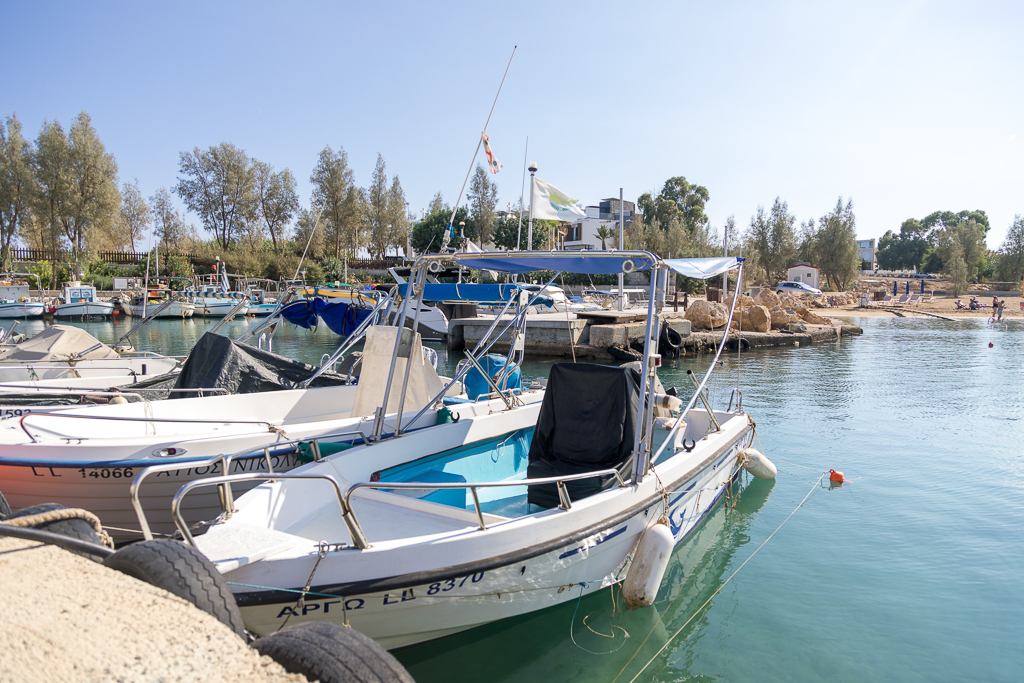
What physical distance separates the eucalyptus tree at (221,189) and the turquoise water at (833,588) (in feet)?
193

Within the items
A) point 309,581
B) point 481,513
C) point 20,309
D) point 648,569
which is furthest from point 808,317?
point 20,309

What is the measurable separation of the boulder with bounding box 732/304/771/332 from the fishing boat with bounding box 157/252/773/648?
26192mm

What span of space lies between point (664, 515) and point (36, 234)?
64576 mm

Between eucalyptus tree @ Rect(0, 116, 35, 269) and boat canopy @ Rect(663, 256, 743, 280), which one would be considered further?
eucalyptus tree @ Rect(0, 116, 35, 269)

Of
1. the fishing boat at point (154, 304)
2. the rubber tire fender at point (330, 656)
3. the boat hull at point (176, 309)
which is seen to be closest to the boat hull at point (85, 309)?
the boat hull at point (176, 309)

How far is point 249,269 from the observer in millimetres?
54969

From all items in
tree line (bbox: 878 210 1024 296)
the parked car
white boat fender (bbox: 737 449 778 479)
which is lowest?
white boat fender (bbox: 737 449 778 479)

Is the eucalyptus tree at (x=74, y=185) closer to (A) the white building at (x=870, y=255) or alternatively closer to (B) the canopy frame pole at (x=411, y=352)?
(B) the canopy frame pole at (x=411, y=352)

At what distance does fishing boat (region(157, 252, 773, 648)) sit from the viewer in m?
3.75

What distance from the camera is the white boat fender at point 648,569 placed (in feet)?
16.2

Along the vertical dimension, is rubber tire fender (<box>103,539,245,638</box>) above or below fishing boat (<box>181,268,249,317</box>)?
below

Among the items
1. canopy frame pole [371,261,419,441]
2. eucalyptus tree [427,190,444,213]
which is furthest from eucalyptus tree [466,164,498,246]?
canopy frame pole [371,261,419,441]

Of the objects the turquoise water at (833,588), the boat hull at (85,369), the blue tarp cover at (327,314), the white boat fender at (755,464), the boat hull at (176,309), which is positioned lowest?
the turquoise water at (833,588)

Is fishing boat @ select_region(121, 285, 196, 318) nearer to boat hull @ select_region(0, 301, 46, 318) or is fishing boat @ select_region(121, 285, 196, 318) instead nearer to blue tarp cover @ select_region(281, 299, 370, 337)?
boat hull @ select_region(0, 301, 46, 318)
